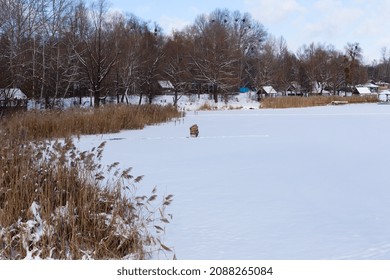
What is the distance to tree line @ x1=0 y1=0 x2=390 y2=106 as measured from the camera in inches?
1012

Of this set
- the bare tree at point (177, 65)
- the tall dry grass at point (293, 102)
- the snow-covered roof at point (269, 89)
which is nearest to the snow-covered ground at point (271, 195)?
the tall dry grass at point (293, 102)

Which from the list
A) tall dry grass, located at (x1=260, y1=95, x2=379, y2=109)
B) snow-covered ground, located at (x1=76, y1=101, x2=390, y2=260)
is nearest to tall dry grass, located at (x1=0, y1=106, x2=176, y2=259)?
snow-covered ground, located at (x1=76, y1=101, x2=390, y2=260)

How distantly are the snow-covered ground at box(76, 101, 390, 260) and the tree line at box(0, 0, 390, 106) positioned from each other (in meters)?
14.6

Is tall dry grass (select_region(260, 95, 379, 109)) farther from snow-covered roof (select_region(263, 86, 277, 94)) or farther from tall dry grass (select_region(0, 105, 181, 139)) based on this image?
snow-covered roof (select_region(263, 86, 277, 94))

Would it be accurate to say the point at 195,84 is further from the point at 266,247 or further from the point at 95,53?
the point at 266,247

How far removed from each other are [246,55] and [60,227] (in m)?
60.2

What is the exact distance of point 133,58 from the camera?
37875mm

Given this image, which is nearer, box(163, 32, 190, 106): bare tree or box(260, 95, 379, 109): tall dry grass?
box(260, 95, 379, 109): tall dry grass

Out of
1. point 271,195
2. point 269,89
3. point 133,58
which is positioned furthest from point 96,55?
point 269,89

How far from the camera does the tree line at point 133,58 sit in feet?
84.3

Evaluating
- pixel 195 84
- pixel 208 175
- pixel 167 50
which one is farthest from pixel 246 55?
pixel 208 175

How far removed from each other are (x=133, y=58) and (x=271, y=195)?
34973 millimetres

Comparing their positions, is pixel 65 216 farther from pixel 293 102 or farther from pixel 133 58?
pixel 133 58

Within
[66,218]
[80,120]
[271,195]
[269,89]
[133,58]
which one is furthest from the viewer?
[269,89]
